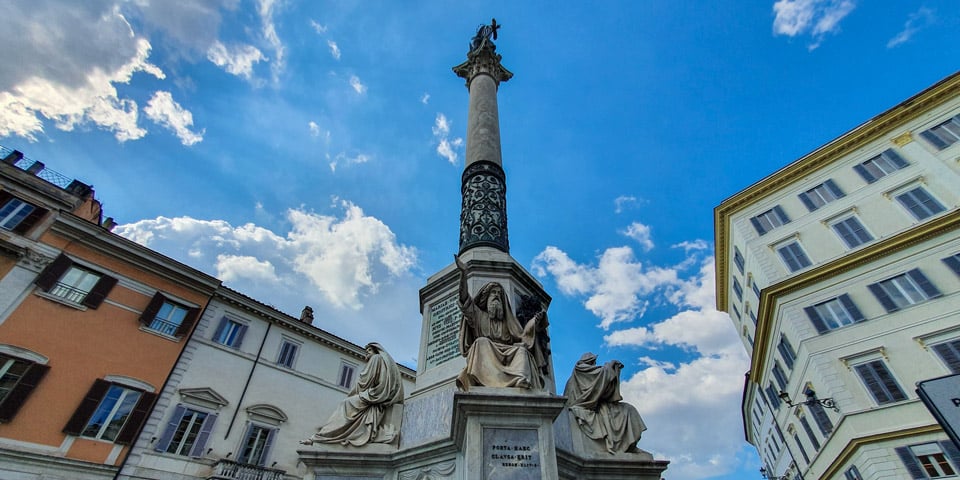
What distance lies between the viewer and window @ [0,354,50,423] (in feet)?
51.3

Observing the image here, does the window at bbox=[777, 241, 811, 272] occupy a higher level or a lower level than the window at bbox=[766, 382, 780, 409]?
higher

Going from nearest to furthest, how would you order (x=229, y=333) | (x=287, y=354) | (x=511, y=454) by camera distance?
(x=511, y=454), (x=229, y=333), (x=287, y=354)

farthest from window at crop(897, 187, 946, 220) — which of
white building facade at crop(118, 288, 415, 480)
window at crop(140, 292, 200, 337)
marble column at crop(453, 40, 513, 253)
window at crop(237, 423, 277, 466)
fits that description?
window at crop(140, 292, 200, 337)

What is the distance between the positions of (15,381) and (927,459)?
36.7 m

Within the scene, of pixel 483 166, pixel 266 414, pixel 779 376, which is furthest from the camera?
pixel 779 376

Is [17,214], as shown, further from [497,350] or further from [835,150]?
[835,150]

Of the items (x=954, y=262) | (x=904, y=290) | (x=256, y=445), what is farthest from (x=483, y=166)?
(x=954, y=262)

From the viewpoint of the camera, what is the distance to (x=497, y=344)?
252 inches

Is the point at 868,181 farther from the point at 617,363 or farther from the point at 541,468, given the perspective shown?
the point at 541,468

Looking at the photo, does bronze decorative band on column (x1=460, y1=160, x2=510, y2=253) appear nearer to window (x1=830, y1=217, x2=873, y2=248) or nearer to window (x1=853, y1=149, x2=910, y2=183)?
window (x1=830, y1=217, x2=873, y2=248)

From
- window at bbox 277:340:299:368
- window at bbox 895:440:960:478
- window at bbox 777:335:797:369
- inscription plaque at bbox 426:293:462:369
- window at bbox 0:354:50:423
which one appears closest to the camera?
inscription plaque at bbox 426:293:462:369

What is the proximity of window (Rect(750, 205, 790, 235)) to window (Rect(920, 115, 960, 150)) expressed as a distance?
25.6ft

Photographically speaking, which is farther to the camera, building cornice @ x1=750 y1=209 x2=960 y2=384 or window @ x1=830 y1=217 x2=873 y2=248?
window @ x1=830 y1=217 x2=873 y2=248

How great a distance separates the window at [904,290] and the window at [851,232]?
2.94 metres
